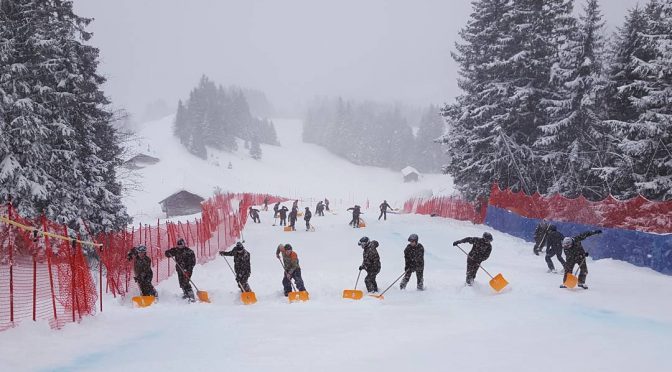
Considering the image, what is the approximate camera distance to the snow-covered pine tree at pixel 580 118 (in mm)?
22344

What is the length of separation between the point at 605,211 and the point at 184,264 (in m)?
14.3

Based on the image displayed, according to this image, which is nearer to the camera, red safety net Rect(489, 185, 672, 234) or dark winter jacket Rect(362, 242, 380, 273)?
dark winter jacket Rect(362, 242, 380, 273)

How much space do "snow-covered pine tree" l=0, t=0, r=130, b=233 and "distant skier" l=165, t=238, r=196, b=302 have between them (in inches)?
231

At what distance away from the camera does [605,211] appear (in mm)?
15641

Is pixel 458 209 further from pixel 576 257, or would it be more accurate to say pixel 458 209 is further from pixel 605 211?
pixel 576 257

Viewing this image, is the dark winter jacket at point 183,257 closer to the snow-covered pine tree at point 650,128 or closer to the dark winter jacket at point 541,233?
the dark winter jacket at point 541,233

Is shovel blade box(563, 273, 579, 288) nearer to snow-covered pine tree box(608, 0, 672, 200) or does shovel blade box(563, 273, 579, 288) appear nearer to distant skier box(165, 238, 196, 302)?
snow-covered pine tree box(608, 0, 672, 200)

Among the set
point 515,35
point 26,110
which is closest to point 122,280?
point 26,110

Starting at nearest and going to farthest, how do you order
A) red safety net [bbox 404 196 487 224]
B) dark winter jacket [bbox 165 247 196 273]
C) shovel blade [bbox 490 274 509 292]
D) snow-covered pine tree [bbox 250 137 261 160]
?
shovel blade [bbox 490 274 509 292], dark winter jacket [bbox 165 247 196 273], red safety net [bbox 404 196 487 224], snow-covered pine tree [bbox 250 137 261 160]

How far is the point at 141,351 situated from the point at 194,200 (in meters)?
41.5

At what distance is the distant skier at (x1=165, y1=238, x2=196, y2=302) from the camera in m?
10.9

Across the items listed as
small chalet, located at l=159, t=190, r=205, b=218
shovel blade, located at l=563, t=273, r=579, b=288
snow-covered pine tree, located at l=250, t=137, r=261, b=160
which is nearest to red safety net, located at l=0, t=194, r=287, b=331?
shovel blade, located at l=563, t=273, r=579, b=288

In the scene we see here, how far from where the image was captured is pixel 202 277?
14.0 metres

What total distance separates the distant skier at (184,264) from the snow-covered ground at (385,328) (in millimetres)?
362
